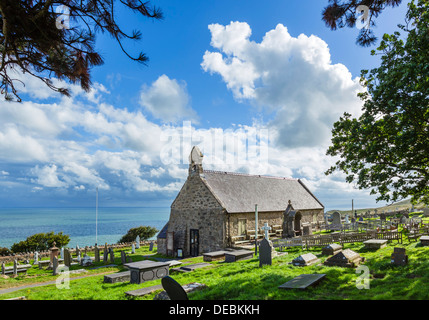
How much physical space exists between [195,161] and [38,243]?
80.2 ft

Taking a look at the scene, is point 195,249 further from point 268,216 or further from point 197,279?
point 197,279

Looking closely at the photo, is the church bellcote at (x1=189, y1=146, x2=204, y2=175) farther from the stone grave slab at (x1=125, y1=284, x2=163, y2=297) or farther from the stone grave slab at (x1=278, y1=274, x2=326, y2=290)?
the stone grave slab at (x1=278, y1=274, x2=326, y2=290)

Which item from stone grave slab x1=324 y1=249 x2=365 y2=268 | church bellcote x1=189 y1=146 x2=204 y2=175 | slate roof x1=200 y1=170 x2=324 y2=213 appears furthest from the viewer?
church bellcote x1=189 y1=146 x2=204 y2=175

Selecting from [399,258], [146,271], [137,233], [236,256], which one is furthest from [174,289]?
[137,233]

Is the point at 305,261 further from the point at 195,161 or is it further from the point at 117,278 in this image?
the point at 195,161

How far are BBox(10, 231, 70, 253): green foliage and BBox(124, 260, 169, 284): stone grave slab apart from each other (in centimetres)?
2502

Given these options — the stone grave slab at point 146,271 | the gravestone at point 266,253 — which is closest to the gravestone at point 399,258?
the gravestone at point 266,253

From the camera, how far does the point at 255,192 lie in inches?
1174

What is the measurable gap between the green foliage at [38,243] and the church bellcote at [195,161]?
20.6 meters

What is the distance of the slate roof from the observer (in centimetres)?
2595

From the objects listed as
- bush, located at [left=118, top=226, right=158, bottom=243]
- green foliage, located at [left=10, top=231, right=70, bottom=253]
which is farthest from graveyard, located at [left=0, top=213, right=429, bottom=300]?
bush, located at [left=118, top=226, right=158, bottom=243]

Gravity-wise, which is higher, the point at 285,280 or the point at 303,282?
the point at 303,282

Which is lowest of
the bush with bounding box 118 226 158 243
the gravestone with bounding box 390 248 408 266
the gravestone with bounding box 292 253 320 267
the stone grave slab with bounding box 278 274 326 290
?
the bush with bounding box 118 226 158 243
